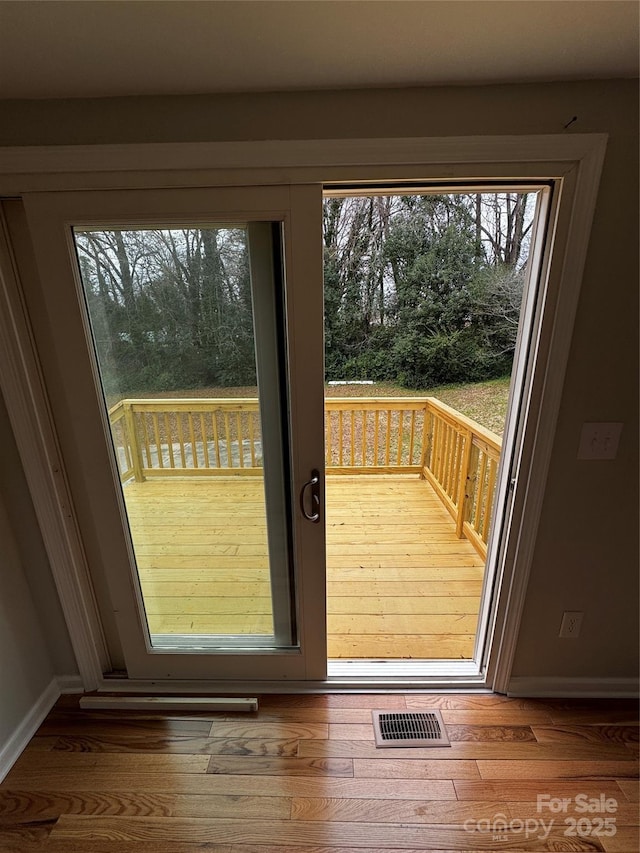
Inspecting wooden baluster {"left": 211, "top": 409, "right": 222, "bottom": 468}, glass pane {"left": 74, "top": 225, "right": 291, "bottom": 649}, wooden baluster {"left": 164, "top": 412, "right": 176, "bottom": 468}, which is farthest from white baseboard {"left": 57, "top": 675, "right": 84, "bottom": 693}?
wooden baluster {"left": 211, "top": 409, "right": 222, "bottom": 468}

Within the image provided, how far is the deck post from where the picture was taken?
1.37 meters

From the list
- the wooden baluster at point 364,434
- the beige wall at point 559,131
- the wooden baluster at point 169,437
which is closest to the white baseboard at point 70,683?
the wooden baluster at point 169,437

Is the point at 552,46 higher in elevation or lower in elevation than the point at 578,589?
higher

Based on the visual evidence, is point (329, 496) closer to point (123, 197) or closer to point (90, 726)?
point (90, 726)

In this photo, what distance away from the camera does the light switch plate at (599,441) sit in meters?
1.28

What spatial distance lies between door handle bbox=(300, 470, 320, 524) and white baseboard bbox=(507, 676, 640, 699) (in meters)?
1.15

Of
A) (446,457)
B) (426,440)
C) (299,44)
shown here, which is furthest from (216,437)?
(426,440)

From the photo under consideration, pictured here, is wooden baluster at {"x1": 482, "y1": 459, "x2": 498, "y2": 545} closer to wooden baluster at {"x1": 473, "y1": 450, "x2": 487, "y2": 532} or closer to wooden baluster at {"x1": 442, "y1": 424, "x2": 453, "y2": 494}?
wooden baluster at {"x1": 473, "y1": 450, "x2": 487, "y2": 532}

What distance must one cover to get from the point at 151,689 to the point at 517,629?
1.60m

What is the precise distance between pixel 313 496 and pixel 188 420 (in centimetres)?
54

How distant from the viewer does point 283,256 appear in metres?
1.18

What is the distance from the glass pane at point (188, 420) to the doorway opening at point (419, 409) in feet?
1.56

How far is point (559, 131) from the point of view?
1049mm

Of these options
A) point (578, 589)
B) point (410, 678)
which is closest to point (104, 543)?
point (410, 678)
